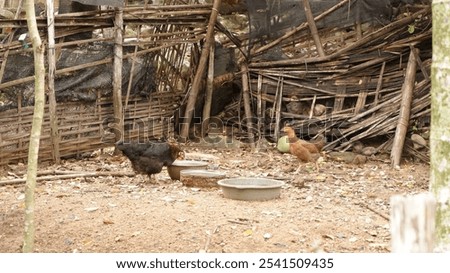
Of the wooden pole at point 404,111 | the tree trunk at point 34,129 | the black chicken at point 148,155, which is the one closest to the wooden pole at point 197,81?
the wooden pole at point 404,111

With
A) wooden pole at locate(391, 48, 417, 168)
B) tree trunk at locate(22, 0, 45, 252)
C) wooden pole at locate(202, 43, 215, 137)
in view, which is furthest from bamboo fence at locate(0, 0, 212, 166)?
tree trunk at locate(22, 0, 45, 252)

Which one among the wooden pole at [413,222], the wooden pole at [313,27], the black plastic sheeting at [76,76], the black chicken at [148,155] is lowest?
the black chicken at [148,155]

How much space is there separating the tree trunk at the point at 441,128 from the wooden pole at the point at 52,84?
23.8 ft

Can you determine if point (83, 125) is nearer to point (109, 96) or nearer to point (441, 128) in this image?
point (109, 96)

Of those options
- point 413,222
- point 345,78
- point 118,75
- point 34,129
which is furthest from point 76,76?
point 413,222

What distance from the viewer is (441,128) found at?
150 inches

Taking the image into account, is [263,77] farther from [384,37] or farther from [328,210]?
[328,210]

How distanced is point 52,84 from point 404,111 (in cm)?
608

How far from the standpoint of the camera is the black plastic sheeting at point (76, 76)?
33.0 feet

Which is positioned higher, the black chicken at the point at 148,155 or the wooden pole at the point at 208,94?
the wooden pole at the point at 208,94

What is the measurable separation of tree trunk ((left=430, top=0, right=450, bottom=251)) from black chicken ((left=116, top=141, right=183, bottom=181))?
509 centimetres

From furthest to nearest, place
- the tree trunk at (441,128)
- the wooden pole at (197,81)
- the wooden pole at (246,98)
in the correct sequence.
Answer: the wooden pole at (246,98) → the wooden pole at (197,81) → the tree trunk at (441,128)

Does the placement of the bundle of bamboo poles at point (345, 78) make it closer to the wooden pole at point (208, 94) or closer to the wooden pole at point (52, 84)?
the wooden pole at point (208, 94)
